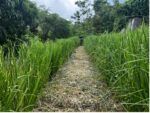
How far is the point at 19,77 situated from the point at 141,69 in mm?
990

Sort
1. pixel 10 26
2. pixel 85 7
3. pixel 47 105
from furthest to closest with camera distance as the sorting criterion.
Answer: pixel 85 7 < pixel 10 26 < pixel 47 105

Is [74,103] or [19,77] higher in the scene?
[19,77]

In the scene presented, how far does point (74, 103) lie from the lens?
4.55 m

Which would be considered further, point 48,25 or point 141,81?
point 48,25

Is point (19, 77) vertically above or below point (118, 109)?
above

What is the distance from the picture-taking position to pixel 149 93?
8.72ft

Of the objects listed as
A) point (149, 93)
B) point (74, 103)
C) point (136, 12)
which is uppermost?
point (136, 12)

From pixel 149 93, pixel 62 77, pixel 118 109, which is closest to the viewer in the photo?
pixel 149 93

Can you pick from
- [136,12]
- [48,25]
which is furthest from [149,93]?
[48,25]

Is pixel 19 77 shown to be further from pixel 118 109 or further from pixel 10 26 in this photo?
pixel 10 26

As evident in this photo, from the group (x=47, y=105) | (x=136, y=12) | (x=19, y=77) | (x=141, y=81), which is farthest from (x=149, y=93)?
(x=136, y=12)

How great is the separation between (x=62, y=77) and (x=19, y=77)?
3977 mm

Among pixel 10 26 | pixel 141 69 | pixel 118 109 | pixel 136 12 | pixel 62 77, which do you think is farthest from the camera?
pixel 136 12

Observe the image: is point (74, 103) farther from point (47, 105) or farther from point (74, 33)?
point (74, 33)
